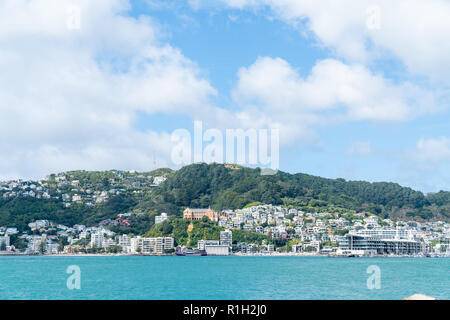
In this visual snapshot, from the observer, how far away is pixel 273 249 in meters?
131

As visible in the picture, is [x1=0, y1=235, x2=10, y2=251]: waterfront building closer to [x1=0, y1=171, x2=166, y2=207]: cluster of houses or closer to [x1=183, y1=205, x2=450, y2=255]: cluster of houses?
[x1=0, y1=171, x2=166, y2=207]: cluster of houses

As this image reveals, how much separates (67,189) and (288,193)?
77093 millimetres

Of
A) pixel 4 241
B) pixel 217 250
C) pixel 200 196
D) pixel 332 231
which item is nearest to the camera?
pixel 217 250

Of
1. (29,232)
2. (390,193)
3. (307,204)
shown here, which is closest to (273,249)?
(307,204)

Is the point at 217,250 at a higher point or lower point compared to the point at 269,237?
lower

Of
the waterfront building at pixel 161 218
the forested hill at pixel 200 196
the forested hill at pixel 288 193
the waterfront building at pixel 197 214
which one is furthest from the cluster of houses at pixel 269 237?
the forested hill at pixel 288 193

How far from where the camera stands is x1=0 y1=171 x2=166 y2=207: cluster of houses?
164 meters

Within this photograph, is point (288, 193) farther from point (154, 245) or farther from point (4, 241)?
point (4, 241)

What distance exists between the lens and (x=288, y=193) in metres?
171

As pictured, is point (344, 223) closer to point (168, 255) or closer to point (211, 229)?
point (211, 229)

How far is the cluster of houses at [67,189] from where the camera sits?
164 m

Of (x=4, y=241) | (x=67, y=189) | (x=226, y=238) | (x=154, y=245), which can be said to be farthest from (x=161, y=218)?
(x=67, y=189)
